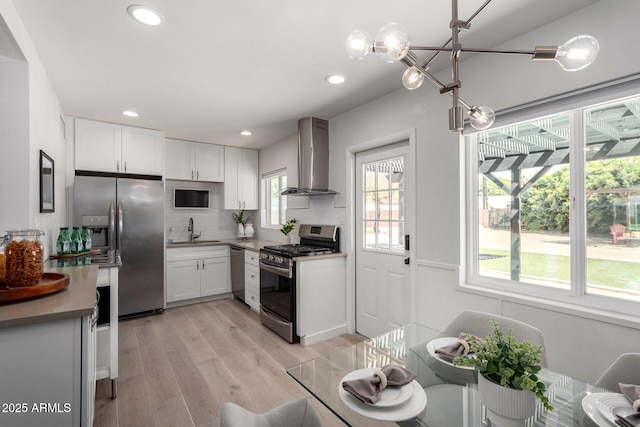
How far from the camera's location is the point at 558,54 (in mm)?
953

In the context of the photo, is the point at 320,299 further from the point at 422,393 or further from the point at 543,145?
the point at 543,145

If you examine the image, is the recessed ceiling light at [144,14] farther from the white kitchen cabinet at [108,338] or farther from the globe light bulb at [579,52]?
the globe light bulb at [579,52]

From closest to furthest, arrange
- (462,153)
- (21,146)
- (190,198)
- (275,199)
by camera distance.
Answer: (21,146), (462,153), (190,198), (275,199)

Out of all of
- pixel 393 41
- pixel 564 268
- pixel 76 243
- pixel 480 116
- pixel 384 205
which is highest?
Answer: pixel 393 41

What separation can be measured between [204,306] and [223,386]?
2202 mm

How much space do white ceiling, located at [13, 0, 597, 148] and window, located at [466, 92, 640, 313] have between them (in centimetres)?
56

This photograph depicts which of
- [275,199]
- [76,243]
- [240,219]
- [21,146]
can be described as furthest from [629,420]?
[240,219]

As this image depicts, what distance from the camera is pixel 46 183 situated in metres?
2.38

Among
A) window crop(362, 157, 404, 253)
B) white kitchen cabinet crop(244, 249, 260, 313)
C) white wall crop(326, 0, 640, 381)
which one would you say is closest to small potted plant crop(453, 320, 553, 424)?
white wall crop(326, 0, 640, 381)

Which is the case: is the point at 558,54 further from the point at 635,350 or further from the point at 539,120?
the point at 635,350

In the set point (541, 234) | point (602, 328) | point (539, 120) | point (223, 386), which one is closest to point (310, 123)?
point (539, 120)

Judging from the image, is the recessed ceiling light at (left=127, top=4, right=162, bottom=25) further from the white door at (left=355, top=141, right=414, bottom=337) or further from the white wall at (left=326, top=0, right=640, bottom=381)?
the white door at (left=355, top=141, right=414, bottom=337)

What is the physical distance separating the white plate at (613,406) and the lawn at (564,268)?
92 cm

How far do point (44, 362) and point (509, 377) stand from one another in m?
1.66
